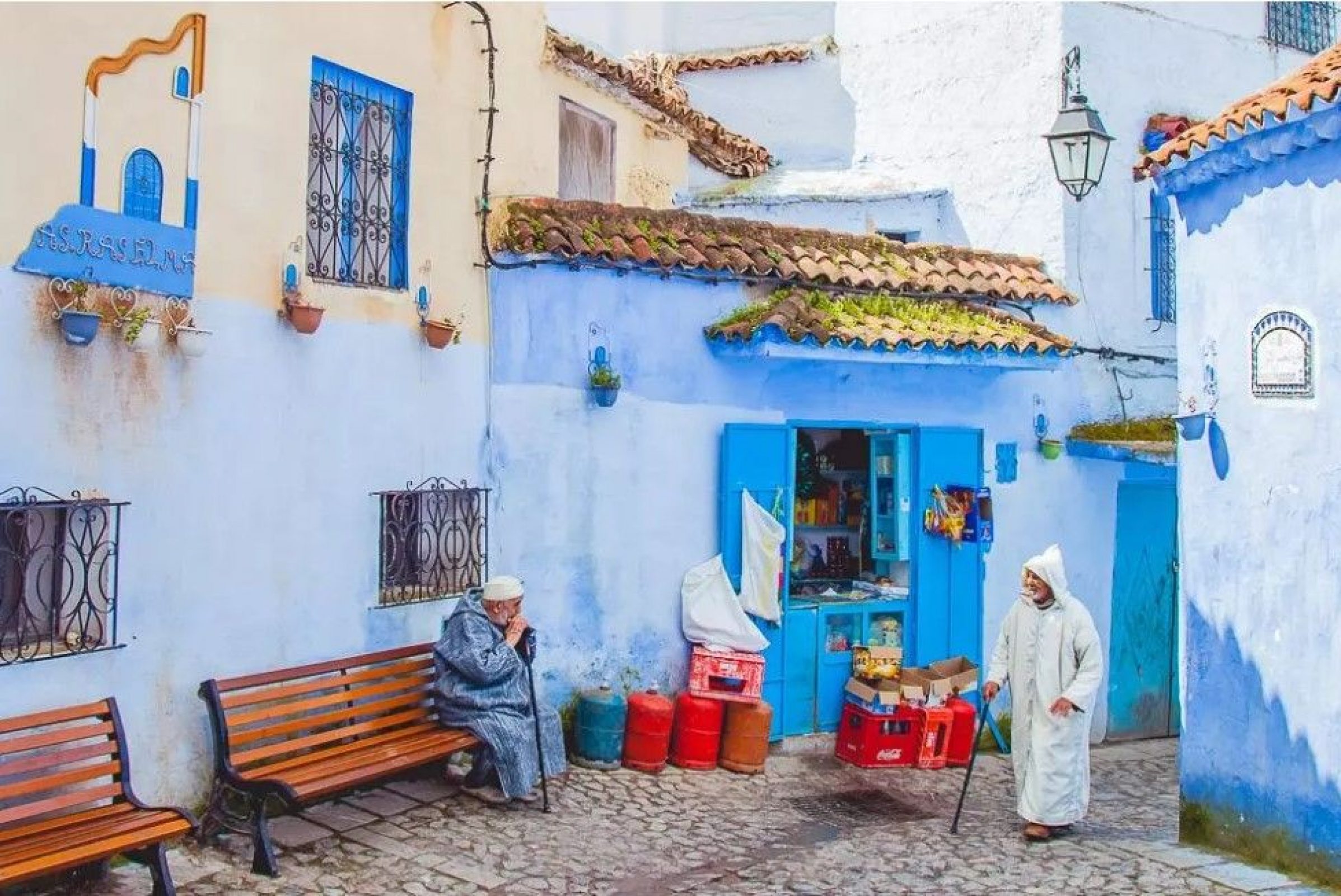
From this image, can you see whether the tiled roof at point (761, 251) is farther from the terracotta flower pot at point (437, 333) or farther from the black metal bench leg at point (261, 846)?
the black metal bench leg at point (261, 846)

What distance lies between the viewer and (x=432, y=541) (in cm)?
841

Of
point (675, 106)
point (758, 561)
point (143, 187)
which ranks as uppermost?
point (675, 106)

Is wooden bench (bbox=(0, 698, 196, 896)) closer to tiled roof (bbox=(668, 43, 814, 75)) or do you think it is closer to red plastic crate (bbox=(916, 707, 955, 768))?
red plastic crate (bbox=(916, 707, 955, 768))

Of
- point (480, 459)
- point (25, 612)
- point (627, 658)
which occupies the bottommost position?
point (627, 658)

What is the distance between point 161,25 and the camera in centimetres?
652

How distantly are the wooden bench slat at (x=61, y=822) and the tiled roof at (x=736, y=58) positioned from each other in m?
11.5

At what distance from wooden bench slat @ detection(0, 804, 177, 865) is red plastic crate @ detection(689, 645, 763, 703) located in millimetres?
4423

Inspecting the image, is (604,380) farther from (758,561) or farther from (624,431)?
(758,561)

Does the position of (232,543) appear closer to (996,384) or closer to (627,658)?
(627,658)

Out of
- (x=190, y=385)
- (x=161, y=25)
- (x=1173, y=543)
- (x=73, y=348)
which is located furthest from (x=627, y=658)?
(x=1173, y=543)

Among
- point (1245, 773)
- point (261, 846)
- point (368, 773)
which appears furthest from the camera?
point (1245, 773)

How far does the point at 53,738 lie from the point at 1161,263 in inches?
419

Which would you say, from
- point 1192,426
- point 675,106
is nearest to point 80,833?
point 1192,426

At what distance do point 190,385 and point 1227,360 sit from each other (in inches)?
244
